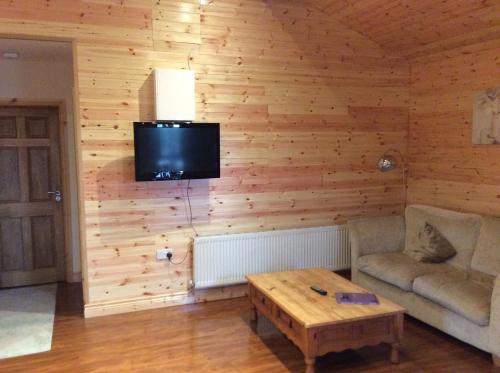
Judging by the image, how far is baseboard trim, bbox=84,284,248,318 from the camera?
160 inches

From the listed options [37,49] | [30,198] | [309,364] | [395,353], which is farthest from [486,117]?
[30,198]

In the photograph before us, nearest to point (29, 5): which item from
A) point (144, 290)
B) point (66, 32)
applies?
point (66, 32)

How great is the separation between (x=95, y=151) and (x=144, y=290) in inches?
55.1

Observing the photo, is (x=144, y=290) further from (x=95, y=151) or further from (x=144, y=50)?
(x=144, y=50)

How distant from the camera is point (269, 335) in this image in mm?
3652

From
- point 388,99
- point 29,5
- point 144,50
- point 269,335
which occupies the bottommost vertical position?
point 269,335

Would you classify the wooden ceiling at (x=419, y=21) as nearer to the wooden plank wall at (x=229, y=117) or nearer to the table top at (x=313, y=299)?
the wooden plank wall at (x=229, y=117)

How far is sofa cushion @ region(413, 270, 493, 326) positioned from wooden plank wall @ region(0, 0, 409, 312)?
1.50 m

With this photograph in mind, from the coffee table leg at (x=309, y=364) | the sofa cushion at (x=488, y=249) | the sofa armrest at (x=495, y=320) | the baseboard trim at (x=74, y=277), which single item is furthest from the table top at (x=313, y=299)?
the baseboard trim at (x=74, y=277)

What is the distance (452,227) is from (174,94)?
2.84 m

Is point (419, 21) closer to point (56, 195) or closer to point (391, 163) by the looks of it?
point (391, 163)

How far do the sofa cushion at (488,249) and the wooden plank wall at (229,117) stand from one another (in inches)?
57.4

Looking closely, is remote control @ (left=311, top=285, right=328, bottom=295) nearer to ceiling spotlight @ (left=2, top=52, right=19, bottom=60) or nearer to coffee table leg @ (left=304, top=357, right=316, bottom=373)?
coffee table leg @ (left=304, top=357, right=316, bottom=373)

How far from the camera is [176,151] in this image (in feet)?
13.2
